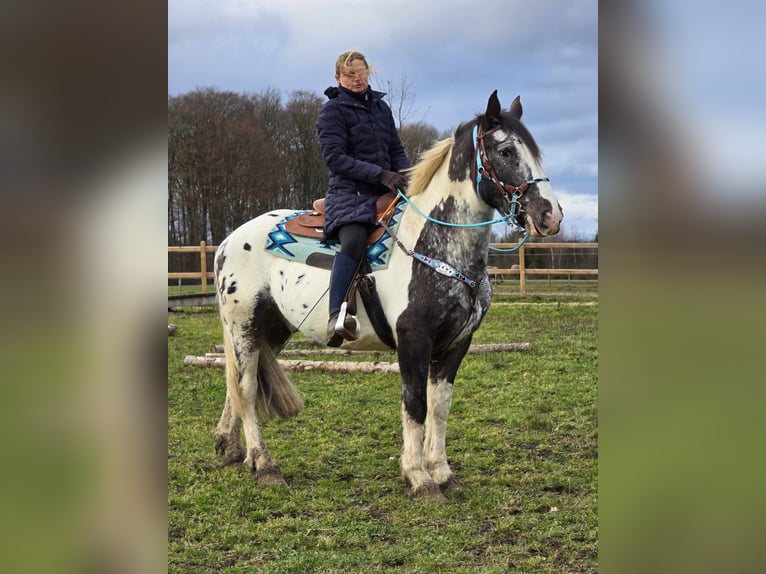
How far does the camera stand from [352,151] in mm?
4020

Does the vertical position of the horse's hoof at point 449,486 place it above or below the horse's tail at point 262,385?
below

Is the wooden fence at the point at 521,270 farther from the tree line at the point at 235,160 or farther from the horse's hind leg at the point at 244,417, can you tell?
the horse's hind leg at the point at 244,417

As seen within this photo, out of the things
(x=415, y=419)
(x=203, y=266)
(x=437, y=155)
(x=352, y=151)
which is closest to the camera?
(x=415, y=419)

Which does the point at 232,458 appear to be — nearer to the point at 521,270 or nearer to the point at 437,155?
the point at 437,155

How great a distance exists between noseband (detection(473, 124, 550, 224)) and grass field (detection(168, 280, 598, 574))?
1660 millimetres

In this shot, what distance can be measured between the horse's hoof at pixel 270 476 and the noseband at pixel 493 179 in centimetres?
214

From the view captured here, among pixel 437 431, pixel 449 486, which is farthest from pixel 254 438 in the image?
pixel 449 486

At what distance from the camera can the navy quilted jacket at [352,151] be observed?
12.7 ft

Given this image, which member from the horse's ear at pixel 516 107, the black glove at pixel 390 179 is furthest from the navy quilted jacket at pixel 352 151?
the horse's ear at pixel 516 107

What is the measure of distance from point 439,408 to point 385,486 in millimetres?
581

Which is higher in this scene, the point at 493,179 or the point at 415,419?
the point at 493,179

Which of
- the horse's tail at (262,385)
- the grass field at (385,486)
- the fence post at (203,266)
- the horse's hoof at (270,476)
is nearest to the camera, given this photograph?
the grass field at (385,486)

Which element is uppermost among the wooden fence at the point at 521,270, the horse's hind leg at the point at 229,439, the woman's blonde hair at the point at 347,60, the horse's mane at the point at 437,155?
the woman's blonde hair at the point at 347,60
